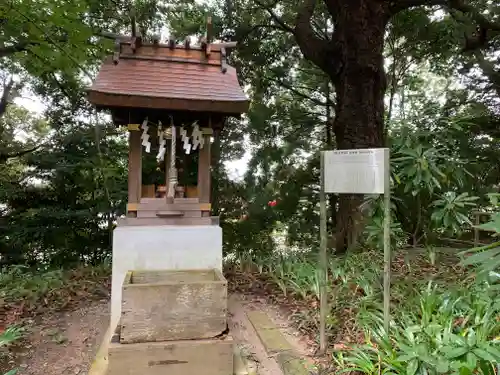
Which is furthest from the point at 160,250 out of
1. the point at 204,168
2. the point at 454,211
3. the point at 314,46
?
the point at 314,46

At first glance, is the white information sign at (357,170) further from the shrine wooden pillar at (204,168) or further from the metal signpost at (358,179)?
the shrine wooden pillar at (204,168)

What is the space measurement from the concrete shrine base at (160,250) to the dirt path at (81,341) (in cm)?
43

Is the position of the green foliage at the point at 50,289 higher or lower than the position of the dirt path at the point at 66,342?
higher

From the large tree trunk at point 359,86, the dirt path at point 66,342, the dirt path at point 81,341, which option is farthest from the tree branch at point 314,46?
the dirt path at point 66,342

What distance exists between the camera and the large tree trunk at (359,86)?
18.7ft

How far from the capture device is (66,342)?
11.6ft

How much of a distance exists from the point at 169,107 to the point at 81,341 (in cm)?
250

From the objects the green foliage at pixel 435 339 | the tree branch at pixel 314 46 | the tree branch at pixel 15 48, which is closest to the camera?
the green foliage at pixel 435 339

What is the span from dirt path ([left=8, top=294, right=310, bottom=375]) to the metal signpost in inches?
23.4

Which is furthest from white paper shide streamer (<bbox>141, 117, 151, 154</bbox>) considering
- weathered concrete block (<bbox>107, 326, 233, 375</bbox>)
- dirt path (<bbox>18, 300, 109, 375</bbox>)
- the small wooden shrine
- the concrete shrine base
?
dirt path (<bbox>18, 300, 109, 375</bbox>)

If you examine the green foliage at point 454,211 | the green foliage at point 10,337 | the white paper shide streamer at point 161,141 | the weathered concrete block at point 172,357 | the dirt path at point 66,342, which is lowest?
the dirt path at point 66,342

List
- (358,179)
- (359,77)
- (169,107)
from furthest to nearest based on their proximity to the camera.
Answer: (359,77)
(169,107)
(358,179)

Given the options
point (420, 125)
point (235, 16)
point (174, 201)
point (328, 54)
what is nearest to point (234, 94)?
point (174, 201)

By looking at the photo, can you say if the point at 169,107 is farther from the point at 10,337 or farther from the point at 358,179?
the point at 10,337
